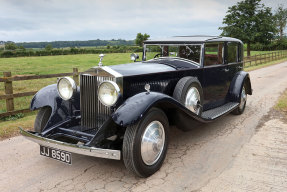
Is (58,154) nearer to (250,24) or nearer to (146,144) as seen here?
(146,144)

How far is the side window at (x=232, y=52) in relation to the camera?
5.98m

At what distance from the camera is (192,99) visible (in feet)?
14.4

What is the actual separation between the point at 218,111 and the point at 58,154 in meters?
3.21

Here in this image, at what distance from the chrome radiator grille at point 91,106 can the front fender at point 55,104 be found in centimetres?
39

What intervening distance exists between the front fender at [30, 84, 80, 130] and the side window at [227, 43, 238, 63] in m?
3.64

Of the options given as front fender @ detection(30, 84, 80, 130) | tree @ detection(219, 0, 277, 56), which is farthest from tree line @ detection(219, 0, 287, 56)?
front fender @ detection(30, 84, 80, 130)

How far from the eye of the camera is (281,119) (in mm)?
5879

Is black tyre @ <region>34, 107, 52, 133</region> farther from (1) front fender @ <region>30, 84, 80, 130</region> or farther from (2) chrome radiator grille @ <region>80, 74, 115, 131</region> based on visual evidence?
(2) chrome radiator grille @ <region>80, 74, 115, 131</region>

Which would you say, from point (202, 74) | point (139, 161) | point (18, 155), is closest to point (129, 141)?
point (139, 161)

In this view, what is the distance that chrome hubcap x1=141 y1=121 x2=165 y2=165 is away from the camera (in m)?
3.24

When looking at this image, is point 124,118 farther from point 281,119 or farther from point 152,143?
point 281,119

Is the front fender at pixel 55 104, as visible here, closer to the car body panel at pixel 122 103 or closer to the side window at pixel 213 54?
the car body panel at pixel 122 103

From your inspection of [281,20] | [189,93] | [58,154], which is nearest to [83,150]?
[58,154]

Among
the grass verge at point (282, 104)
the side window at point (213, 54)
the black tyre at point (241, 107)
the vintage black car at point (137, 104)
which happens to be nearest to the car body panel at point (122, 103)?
the vintage black car at point (137, 104)
